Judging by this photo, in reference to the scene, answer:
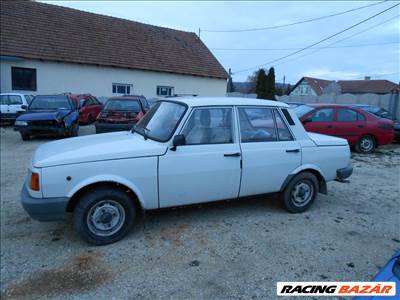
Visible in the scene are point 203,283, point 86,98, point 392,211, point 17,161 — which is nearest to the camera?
point 203,283

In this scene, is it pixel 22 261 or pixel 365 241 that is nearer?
pixel 22 261

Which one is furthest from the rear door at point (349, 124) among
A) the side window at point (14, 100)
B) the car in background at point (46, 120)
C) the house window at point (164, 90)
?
the house window at point (164, 90)

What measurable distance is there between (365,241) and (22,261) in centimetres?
409

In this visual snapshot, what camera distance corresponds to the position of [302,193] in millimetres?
4832

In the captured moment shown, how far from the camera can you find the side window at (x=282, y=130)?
458 centimetres

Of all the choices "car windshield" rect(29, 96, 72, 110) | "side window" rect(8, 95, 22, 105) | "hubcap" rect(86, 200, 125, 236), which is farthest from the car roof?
"side window" rect(8, 95, 22, 105)

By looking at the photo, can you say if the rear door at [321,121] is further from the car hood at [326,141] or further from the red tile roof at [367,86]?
the red tile roof at [367,86]

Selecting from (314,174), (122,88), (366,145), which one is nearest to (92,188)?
(314,174)

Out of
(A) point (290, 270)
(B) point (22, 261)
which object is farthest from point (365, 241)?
(B) point (22, 261)

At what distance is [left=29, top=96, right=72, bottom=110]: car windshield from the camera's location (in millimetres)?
11722

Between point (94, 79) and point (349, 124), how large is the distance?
15.4 meters

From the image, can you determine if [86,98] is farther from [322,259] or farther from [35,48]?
[322,259]

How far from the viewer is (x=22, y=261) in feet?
11.6

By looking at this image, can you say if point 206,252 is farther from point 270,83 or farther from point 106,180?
point 270,83
